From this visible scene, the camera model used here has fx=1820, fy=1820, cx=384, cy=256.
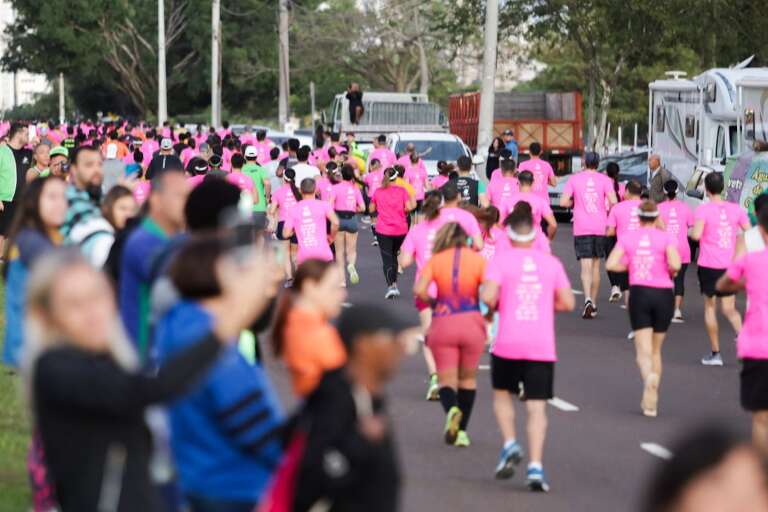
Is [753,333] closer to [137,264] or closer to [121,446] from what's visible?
[137,264]

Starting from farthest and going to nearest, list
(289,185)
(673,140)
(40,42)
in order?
1. (40,42)
2. (673,140)
3. (289,185)

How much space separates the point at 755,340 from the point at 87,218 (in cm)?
374

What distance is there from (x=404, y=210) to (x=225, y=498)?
1645 cm

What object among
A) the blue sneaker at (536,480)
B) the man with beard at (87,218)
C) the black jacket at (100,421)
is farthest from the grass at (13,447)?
the black jacket at (100,421)

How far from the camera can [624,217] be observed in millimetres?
18125

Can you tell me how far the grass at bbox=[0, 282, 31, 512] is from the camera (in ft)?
31.2

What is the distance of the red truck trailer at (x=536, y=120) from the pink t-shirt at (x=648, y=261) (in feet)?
99.4

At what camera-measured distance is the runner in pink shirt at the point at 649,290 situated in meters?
13.4

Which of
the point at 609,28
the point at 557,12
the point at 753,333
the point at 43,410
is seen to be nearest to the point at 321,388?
the point at 43,410

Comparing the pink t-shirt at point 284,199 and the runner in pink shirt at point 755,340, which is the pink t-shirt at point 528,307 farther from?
the pink t-shirt at point 284,199

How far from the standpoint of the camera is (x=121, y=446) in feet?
16.8

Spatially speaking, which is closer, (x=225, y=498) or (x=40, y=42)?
(x=225, y=498)

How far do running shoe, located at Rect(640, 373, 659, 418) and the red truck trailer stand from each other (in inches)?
1197

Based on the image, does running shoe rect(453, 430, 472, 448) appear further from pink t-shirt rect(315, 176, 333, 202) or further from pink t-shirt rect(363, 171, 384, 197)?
pink t-shirt rect(363, 171, 384, 197)
